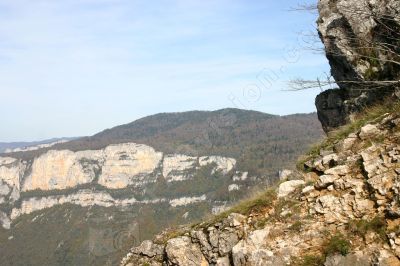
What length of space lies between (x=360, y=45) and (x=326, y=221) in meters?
7.02

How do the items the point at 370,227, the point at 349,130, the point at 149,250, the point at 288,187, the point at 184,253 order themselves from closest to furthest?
the point at 370,227, the point at 288,187, the point at 184,253, the point at 149,250, the point at 349,130

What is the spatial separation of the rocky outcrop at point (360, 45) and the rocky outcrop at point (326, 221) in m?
3.42

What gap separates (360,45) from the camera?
12.8 m

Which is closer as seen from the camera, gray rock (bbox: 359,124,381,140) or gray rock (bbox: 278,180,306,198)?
gray rock (bbox: 278,180,306,198)

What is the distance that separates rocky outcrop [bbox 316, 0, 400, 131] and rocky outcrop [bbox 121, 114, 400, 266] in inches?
135

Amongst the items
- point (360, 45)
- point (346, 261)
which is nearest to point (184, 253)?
point (346, 261)

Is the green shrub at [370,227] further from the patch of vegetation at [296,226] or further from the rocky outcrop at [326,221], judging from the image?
the patch of vegetation at [296,226]

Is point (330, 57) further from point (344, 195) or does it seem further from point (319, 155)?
point (344, 195)

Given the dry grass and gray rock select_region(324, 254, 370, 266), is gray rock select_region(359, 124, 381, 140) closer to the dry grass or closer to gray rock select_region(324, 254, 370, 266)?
the dry grass

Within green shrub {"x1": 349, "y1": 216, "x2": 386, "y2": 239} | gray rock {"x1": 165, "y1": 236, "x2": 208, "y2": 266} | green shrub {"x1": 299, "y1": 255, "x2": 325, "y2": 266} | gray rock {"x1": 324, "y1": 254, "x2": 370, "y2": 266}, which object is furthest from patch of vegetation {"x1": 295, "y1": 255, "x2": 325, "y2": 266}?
gray rock {"x1": 165, "y1": 236, "x2": 208, "y2": 266}

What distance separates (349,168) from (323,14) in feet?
25.1

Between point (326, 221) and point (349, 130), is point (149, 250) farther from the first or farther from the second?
point (349, 130)

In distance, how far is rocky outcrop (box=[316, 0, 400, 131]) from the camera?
11.9 metres

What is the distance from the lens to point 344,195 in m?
7.81
